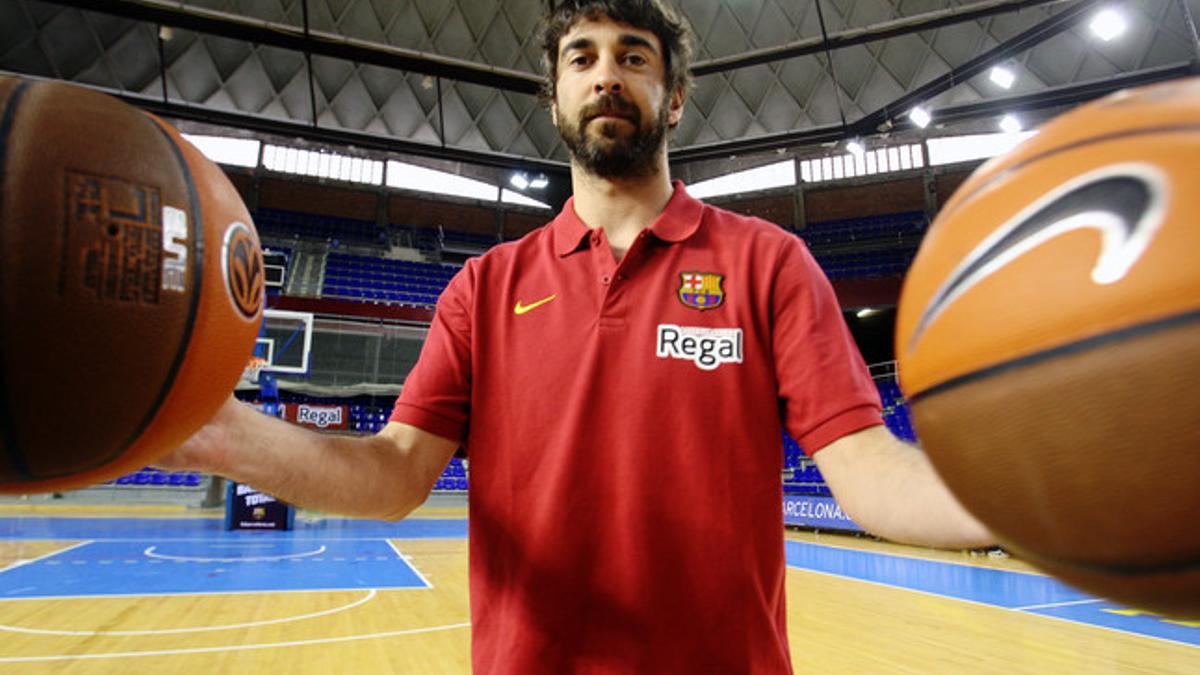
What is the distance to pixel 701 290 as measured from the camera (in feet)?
3.96

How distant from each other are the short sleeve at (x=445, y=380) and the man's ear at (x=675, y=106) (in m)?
0.52

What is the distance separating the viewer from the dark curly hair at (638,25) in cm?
138

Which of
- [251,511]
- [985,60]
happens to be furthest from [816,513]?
[251,511]

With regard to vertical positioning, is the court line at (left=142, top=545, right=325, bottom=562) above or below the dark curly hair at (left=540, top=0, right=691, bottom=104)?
below

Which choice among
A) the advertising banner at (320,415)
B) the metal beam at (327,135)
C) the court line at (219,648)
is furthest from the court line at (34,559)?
the metal beam at (327,135)

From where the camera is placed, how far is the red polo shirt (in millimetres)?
1054

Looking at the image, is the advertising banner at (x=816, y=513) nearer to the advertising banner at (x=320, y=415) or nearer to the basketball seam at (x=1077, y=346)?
the advertising banner at (x=320, y=415)

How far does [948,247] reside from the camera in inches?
25.4

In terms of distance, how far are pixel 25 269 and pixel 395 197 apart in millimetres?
18413

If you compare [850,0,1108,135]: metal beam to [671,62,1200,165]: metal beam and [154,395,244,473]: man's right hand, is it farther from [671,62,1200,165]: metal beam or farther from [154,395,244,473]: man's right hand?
[154,395,244,473]: man's right hand

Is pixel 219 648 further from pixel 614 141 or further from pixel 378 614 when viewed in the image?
pixel 614 141

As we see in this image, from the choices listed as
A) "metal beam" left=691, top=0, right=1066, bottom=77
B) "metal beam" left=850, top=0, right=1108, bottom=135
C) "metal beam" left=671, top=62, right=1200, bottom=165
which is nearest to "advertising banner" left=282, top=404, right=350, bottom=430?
"metal beam" left=691, top=0, right=1066, bottom=77

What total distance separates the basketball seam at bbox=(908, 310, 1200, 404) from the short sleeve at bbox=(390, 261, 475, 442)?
2.73 feet

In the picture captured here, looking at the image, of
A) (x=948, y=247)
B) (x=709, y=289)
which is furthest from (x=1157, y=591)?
(x=709, y=289)
